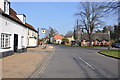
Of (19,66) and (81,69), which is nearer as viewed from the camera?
(81,69)

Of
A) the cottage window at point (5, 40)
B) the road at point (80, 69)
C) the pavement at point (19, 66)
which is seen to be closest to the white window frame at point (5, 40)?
the cottage window at point (5, 40)

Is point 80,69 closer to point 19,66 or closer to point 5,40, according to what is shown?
point 19,66

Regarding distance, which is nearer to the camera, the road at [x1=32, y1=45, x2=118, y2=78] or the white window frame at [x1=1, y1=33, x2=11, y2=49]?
the road at [x1=32, y1=45, x2=118, y2=78]

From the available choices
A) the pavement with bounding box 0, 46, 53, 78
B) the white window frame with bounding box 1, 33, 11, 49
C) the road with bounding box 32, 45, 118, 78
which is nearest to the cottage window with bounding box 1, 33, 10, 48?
the white window frame with bounding box 1, 33, 11, 49

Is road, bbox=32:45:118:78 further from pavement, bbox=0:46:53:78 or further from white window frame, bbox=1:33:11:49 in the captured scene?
white window frame, bbox=1:33:11:49

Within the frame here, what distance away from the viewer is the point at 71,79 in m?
7.15

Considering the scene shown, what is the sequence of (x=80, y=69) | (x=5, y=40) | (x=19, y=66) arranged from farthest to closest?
(x=5, y=40) < (x=19, y=66) < (x=80, y=69)

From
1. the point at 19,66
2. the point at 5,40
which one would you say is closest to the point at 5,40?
the point at 5,40

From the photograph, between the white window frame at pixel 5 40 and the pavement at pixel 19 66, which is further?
the white window frame at pixel 5 40

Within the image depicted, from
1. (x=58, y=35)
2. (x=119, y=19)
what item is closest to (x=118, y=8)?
(x=119, y=19)

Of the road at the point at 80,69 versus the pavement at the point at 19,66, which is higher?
the pavement at the point at 19,66

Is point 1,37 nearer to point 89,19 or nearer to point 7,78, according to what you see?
point 7,78

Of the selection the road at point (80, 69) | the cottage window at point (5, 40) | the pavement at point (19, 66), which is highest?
the cottage window at point (5, 40)

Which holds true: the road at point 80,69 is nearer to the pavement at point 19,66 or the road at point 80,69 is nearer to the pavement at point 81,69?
the pavement at point 81,69
